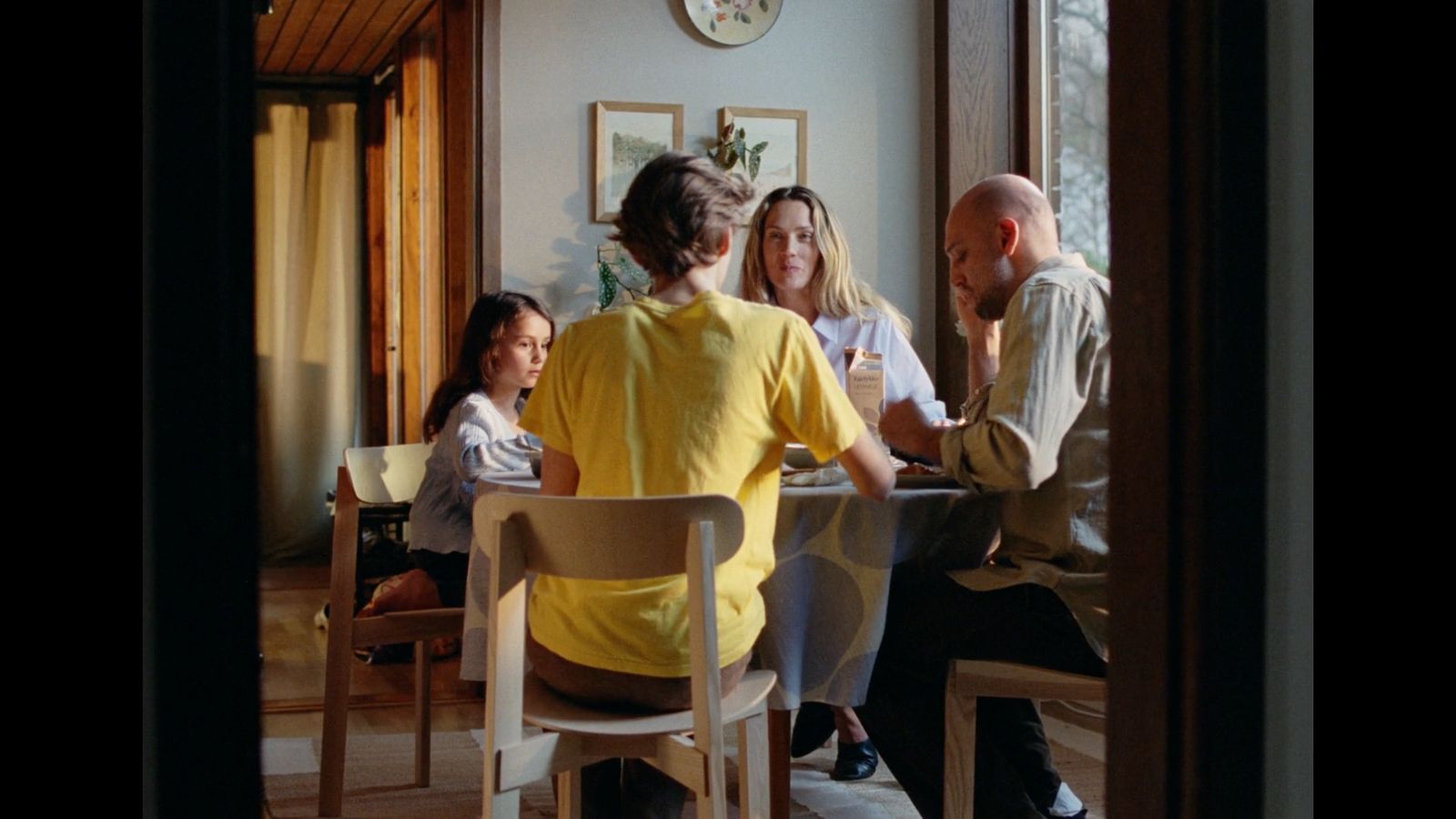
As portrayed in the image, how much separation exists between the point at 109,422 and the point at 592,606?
1187 millimetres

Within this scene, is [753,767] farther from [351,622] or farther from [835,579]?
[351,622]

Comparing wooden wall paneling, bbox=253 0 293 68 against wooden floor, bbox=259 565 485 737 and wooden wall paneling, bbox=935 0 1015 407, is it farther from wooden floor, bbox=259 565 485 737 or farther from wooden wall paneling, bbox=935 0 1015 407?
wooden wall paneling, bbox=935 0 1015 407

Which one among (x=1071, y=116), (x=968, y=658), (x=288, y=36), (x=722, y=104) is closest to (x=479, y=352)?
(x=968, y=658)

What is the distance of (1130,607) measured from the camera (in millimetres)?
1138

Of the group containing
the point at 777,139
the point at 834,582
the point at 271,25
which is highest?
the point at 271,25

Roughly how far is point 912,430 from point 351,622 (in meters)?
1.40

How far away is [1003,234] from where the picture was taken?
2.38 meters

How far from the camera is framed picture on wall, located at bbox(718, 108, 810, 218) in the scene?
5.00 metres

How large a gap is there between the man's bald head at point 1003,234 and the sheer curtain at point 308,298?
5.78 meters

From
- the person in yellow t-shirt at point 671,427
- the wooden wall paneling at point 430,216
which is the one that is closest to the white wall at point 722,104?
the wooden wall paneling at point 430,216

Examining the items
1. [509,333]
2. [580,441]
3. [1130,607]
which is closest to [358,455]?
[509,333]

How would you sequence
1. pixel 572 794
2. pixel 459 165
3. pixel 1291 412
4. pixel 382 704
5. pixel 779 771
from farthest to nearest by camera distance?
pixel 459 165, pixel 382 704, pixel 779 771, pixel 572 794, pixel 1291 412

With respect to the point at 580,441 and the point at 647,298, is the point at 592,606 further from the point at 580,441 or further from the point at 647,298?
the point at 647,298

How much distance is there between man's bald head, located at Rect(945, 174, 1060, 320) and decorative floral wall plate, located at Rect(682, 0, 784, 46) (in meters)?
2.74
